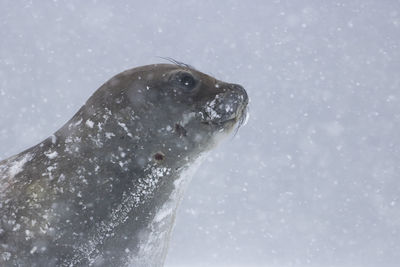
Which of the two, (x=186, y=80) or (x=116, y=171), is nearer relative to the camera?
(x=116, y=171)

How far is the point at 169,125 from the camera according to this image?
230 centimetres

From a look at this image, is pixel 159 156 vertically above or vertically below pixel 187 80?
below

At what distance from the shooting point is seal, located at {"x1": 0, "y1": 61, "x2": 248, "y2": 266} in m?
2.17

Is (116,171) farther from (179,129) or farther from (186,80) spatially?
(186,80)

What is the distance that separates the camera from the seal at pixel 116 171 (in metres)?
2.17

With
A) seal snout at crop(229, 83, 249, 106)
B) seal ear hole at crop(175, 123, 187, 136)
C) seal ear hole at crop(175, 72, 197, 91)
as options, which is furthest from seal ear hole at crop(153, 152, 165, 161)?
seal snout at crop(229, 83, 249, 106)

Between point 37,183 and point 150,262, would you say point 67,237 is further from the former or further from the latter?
point 150,262

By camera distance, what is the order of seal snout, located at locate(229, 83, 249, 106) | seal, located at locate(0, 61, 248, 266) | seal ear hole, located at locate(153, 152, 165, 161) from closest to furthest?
seal, located at locate(0, 61, 248, 266) → seal ear hole, located at locate(153, 152, 165, 161) → seal snout, located at locate(229, 83, 249, 106)

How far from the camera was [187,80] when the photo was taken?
2346 millimetres

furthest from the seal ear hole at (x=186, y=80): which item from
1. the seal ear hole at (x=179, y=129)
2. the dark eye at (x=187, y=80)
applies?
the seal ear hole at (x=179, y=129)

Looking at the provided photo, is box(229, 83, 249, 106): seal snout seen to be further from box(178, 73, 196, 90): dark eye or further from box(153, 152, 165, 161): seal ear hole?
box(153, 152, 165, 161): seal ear hole

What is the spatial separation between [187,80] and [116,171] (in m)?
0.52

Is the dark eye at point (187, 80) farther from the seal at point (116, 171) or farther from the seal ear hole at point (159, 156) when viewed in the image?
the seal ear hole at point (159, 156)

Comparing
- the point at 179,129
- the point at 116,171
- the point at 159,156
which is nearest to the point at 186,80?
the point at 179,129
